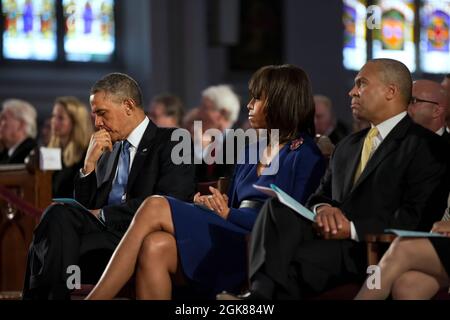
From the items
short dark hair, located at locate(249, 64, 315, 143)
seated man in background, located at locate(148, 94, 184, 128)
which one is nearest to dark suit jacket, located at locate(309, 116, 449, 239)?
short dark hair, located at locate(249, 64, 315, 143)

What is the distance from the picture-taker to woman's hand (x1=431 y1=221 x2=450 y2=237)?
187 inches

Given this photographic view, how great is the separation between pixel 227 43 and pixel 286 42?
1.40m

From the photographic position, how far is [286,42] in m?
16.4

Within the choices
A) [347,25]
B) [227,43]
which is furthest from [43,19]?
[347,25]

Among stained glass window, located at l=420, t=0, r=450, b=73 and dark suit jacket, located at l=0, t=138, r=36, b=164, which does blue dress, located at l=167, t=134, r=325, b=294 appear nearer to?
dark suit jacket, located at l=0, t=138, r=36, b=164

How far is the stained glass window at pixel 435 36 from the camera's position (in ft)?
62.3

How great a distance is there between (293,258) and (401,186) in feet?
2.21

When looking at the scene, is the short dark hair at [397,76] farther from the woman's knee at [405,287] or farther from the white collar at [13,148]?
the white collar at [13,148]

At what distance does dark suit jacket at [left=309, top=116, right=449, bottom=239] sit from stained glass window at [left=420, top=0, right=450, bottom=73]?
13.9 metres

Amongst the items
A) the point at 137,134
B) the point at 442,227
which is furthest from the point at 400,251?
the point at 137,134

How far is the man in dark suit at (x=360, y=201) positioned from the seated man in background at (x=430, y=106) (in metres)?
0.94

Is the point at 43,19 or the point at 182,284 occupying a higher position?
the point at 43,19

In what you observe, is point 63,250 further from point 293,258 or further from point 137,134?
point 293,258
